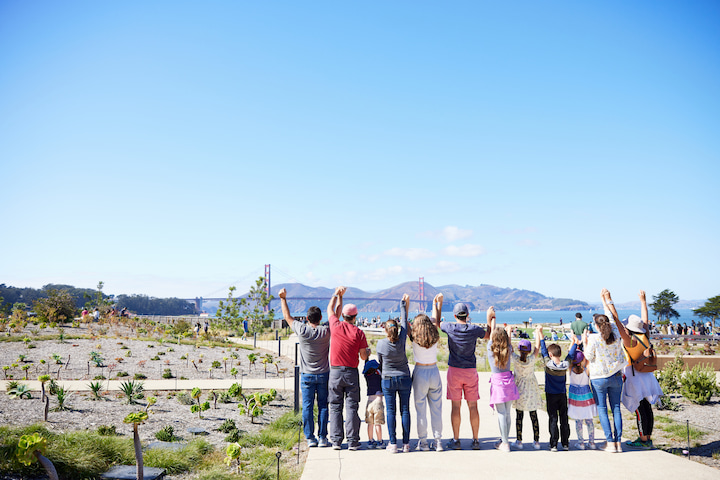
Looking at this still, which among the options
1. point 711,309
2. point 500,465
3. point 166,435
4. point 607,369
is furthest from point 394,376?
point 711,309

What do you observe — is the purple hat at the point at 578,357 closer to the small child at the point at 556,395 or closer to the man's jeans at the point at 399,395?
the small child at the point at 556,395

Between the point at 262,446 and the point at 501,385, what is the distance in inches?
124

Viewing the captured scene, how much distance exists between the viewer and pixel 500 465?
183 inches

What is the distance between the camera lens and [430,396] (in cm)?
512

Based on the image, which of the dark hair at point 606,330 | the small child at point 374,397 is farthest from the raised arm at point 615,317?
the small child at point 374,397

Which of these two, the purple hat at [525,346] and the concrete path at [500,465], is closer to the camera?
the concrete path at [500,465]

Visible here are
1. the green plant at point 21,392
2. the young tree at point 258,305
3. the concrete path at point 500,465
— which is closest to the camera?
the concrete path at point 500,465

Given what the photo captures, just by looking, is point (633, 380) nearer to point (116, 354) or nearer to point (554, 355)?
point (554, 355)

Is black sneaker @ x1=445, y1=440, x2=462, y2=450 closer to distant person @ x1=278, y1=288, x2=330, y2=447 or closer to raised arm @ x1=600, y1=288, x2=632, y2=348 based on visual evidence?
distant person @ x1=278, y1=288, x2=330, y2=447

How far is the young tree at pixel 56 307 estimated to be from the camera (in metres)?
21.8

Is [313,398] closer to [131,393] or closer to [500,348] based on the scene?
[500,348]

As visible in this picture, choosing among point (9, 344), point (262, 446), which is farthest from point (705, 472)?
point (9, 344)

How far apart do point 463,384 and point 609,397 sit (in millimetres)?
1654

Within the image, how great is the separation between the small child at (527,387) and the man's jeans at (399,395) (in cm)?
131
